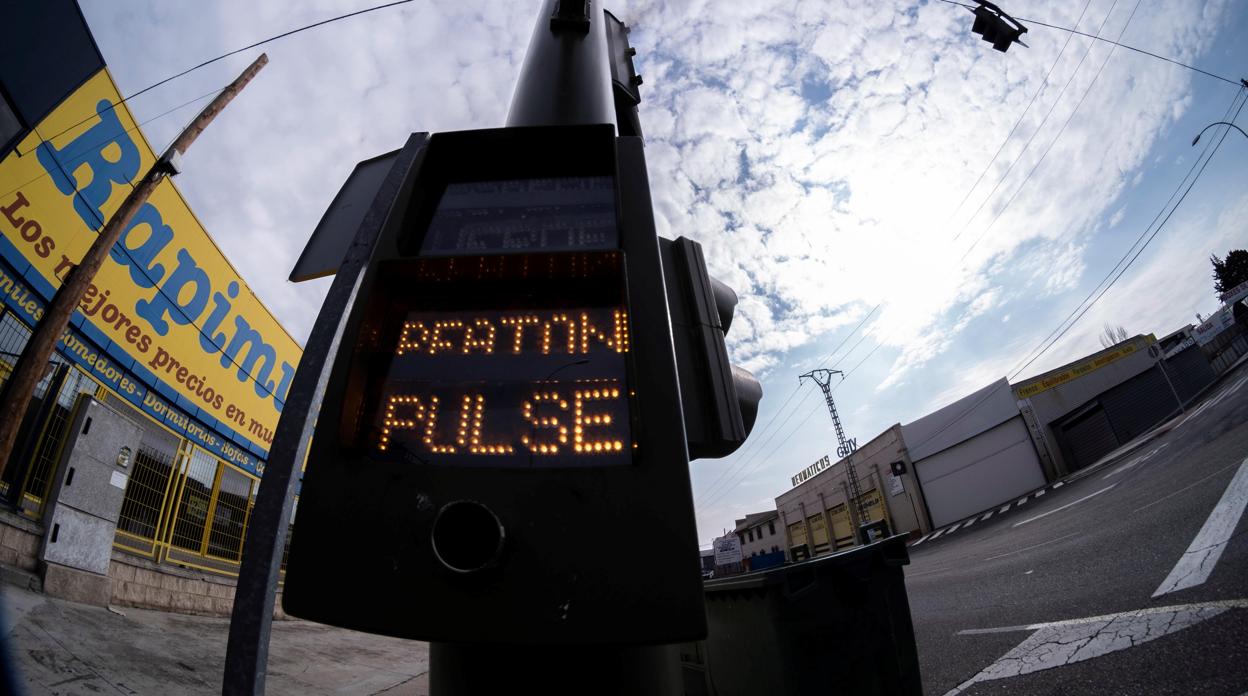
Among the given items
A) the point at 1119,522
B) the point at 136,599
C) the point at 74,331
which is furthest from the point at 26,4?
the point at 1119,522

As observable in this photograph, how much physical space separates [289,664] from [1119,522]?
12701mm

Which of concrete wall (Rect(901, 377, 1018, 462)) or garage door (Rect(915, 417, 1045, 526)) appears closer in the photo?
garage door (Rect(915, 417, 1045, 526))

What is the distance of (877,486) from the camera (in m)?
28.3

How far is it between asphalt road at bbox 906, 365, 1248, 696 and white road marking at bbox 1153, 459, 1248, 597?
2 cm

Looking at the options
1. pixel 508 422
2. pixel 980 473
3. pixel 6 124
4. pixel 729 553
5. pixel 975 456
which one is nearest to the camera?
pixel 508 422

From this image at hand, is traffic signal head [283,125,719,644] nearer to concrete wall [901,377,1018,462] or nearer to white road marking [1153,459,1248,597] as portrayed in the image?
white road marking [1153,459,1248,597]

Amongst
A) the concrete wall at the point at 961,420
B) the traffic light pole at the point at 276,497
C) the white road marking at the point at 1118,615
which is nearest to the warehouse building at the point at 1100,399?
the concrete wall at the point at 961,420

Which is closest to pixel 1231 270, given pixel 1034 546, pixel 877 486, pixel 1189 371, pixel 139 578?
pixel 1189 371

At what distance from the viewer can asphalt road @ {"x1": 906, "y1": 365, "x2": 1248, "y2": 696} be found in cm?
283

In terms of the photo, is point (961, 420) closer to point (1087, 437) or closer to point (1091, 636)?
point (1087, 437)

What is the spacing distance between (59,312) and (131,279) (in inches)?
147

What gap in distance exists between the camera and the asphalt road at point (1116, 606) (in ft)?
9.30

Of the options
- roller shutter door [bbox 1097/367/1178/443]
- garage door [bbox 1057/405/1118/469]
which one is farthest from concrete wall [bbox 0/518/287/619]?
roller shutter door [bbox 1097/367/1178/443]

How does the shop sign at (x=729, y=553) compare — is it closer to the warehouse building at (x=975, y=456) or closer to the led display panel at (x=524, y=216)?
the warehouse building at (x=975, y=456)
